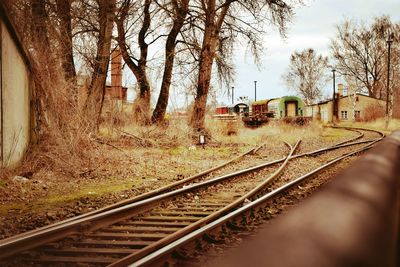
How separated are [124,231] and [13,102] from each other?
19.8 ft

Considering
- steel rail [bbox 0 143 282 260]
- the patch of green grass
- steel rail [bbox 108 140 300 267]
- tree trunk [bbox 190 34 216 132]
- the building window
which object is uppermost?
tree trunk [bbox 190 34 216 132]

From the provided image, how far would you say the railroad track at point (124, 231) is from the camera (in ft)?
15.9

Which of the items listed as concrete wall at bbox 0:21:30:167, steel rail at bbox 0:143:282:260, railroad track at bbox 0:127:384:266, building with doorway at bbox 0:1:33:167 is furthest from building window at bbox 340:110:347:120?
steel rail at bbox 0:143:282:260

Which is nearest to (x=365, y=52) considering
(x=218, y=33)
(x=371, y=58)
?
(x=371, y=58)

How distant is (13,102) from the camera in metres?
10.8

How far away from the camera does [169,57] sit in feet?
73.7

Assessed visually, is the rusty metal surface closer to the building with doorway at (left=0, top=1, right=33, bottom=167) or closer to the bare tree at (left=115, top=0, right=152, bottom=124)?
the building with doorway at (left=0, top=1, right=33, bottom=167)

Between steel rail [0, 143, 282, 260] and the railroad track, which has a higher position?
steel rail [0, 143, 282, 260]

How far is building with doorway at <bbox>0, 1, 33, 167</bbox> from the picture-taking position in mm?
9898

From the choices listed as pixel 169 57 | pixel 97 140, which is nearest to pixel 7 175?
pixel 97 140

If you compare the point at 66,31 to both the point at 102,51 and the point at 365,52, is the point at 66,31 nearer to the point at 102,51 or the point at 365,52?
the point at 102,51

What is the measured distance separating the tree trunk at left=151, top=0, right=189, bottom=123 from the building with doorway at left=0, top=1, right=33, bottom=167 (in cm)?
950

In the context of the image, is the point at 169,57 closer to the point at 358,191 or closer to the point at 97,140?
the point at 97,140

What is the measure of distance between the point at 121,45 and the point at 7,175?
498 inches
